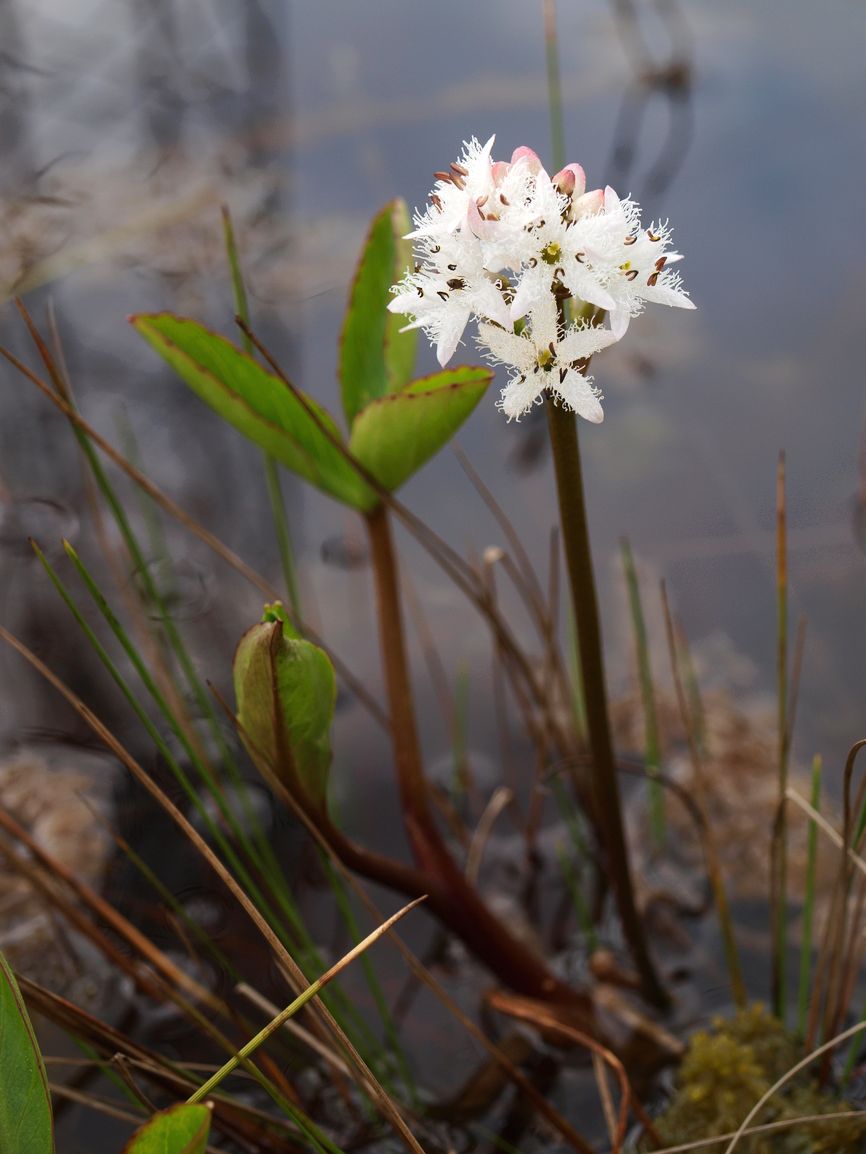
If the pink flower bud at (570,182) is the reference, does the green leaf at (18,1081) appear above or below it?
below

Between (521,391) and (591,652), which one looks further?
(591,652)

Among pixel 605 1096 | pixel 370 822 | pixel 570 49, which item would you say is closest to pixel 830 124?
pixel 570 49

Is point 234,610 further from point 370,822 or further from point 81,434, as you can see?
point 81,434

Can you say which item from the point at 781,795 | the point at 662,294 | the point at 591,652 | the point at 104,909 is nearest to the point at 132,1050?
the point at 104,909

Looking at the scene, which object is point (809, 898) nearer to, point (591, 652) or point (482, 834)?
point (591, 652)

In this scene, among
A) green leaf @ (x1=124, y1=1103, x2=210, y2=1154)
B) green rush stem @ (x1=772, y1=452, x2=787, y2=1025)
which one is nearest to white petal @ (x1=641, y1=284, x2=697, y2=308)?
green rush stem @ (x1=772, y1=452, x2=787, y2=1025)

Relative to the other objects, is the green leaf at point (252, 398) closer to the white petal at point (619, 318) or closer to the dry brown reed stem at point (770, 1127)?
the white petal at point (619, 318)

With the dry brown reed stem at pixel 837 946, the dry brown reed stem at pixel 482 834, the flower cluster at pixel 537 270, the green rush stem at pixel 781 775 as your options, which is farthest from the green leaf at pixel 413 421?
the dry brown reed stem at pixel 482 834
